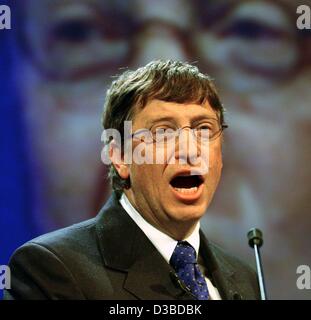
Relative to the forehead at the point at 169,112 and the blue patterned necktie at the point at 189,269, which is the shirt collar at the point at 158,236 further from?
the forehead at the point at 169,112

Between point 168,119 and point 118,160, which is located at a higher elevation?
point 168,119

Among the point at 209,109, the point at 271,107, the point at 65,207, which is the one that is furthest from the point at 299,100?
the point at 65,207

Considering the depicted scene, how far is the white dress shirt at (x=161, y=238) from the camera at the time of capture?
198 centimetres

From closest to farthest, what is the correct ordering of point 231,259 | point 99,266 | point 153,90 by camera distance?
point 99,266 → point 153,90 → point 231,259

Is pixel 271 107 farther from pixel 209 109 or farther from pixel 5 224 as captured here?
pixel 5 224

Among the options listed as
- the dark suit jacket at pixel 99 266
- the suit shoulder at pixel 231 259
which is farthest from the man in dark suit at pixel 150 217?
the suit shoulder at pixel 231 259

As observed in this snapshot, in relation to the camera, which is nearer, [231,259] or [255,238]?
[255,238]

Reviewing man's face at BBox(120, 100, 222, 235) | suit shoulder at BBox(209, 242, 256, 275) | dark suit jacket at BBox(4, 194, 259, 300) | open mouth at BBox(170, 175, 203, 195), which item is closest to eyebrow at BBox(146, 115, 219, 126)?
man's face at BBox(120, 100, 222, 235)

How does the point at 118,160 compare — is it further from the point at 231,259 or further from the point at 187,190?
the point at 231,259

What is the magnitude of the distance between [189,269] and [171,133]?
418mm

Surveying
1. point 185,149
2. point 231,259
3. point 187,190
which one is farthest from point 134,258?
point 231,259

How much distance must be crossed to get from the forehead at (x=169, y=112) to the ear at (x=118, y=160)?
15cm

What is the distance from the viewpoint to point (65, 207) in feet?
7.67

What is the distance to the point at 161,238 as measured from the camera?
2.00 metres
